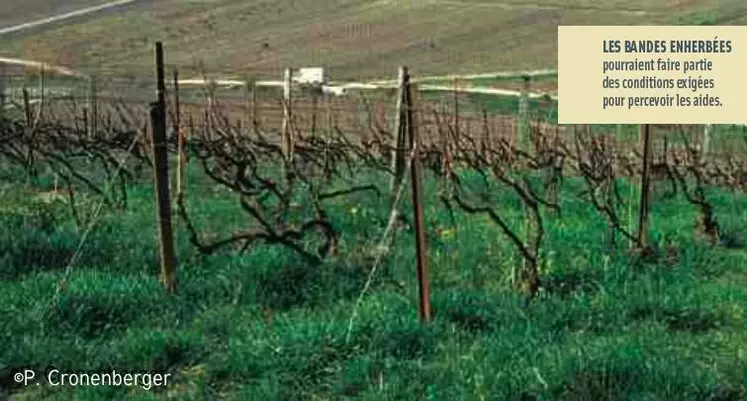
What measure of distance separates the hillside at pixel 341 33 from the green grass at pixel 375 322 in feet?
94.6

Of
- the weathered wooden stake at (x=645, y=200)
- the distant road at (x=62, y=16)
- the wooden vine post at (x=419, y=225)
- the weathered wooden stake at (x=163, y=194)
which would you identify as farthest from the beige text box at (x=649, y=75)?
the distant road at (x=62, y=16)

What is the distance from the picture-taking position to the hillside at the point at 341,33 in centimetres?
3931

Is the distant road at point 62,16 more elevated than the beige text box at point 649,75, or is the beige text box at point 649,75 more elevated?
the distant road at point 62,16

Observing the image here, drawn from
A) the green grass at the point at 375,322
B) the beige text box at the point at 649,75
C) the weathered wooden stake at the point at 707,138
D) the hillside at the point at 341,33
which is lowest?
the green grass at the point at 375,322

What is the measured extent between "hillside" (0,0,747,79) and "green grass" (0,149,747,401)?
94.6 feet

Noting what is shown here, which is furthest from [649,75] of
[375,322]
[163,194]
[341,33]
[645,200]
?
[341,33]

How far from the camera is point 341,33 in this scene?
45.5 metres

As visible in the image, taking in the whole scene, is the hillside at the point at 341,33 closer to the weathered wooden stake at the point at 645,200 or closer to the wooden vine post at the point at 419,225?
the weathered wooden stake at the point at 645,200

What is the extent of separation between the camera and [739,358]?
5859 millimetres

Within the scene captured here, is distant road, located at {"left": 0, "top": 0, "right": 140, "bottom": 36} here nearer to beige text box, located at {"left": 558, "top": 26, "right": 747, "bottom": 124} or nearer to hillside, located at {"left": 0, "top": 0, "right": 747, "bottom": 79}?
hillside, located at {"left": 0, "top": 0, "right": 747, "bottom": 79}

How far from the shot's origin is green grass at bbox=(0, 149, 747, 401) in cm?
554

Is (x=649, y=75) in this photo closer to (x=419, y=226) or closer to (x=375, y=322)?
(x=419, y=226)

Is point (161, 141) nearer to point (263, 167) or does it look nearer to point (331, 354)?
point (331, 354)

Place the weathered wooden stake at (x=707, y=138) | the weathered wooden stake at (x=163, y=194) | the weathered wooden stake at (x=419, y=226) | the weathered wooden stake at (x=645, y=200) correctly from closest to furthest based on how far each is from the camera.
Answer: the weathered wooden stake at (x=419, y=226) → the weathered wooden stake at (x=163, y=194) → the weathered wooden stake at (x=645, y=200) → the weathered wooden stake at (x=707, y=138)
